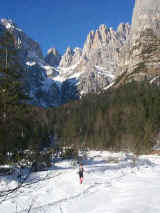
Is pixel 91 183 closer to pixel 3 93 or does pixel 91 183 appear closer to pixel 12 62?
pixel 3 93

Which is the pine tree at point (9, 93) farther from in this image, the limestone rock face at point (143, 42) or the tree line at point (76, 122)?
the limestone rock face at point (143, 42)

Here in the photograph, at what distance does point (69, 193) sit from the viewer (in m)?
12.1

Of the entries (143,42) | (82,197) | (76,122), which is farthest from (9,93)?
(143,42)

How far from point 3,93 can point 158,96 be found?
68714 mm

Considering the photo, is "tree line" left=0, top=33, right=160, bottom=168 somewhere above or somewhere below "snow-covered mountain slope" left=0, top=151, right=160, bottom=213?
above

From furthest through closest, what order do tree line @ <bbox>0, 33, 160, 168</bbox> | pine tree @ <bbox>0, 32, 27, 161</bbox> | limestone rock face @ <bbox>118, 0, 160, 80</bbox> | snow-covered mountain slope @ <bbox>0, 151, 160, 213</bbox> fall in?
limestone rock face @ <bbox>118, 0, 160, 80</bbox>, tree line @ <bbox>0, 33, 160, 168</bbox>, pine tree @ <bbox>0, 32, 27, 161</bbox>, snow-covered mountain slope @ <bbox>0, 151, 160, 213</bbox>

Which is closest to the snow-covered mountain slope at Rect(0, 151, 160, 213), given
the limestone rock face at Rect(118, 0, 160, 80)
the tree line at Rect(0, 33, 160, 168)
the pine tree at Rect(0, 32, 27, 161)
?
the pine tree at Rect(0, 32, 27, 161)

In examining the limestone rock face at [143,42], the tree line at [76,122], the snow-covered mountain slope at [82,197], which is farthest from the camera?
the limestone rock face at [143,42]

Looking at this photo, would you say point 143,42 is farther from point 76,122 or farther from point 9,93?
point 9,93

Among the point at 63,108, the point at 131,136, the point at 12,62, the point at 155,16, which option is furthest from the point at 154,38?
the point at 12,62

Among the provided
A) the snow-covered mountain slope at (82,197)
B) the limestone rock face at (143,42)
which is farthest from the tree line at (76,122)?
the limestone rock face at (143,42)

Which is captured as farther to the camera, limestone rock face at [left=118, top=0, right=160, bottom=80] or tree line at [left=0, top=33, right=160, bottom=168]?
limestone rock face at [left=118, top=0, right=160, bottom=80]

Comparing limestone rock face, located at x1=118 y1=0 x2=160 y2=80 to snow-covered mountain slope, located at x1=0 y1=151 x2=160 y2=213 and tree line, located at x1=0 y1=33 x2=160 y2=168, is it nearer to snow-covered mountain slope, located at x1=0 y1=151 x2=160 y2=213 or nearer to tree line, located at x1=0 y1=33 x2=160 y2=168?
tree line, located at x1=0 y1=33 x2=160 y2=168

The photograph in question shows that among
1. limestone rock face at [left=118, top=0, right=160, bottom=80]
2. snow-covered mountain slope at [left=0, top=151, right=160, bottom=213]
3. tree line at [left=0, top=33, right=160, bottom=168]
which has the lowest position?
snow-covered mountain slope at [left=0, top=151, right=160, bottom=213]
